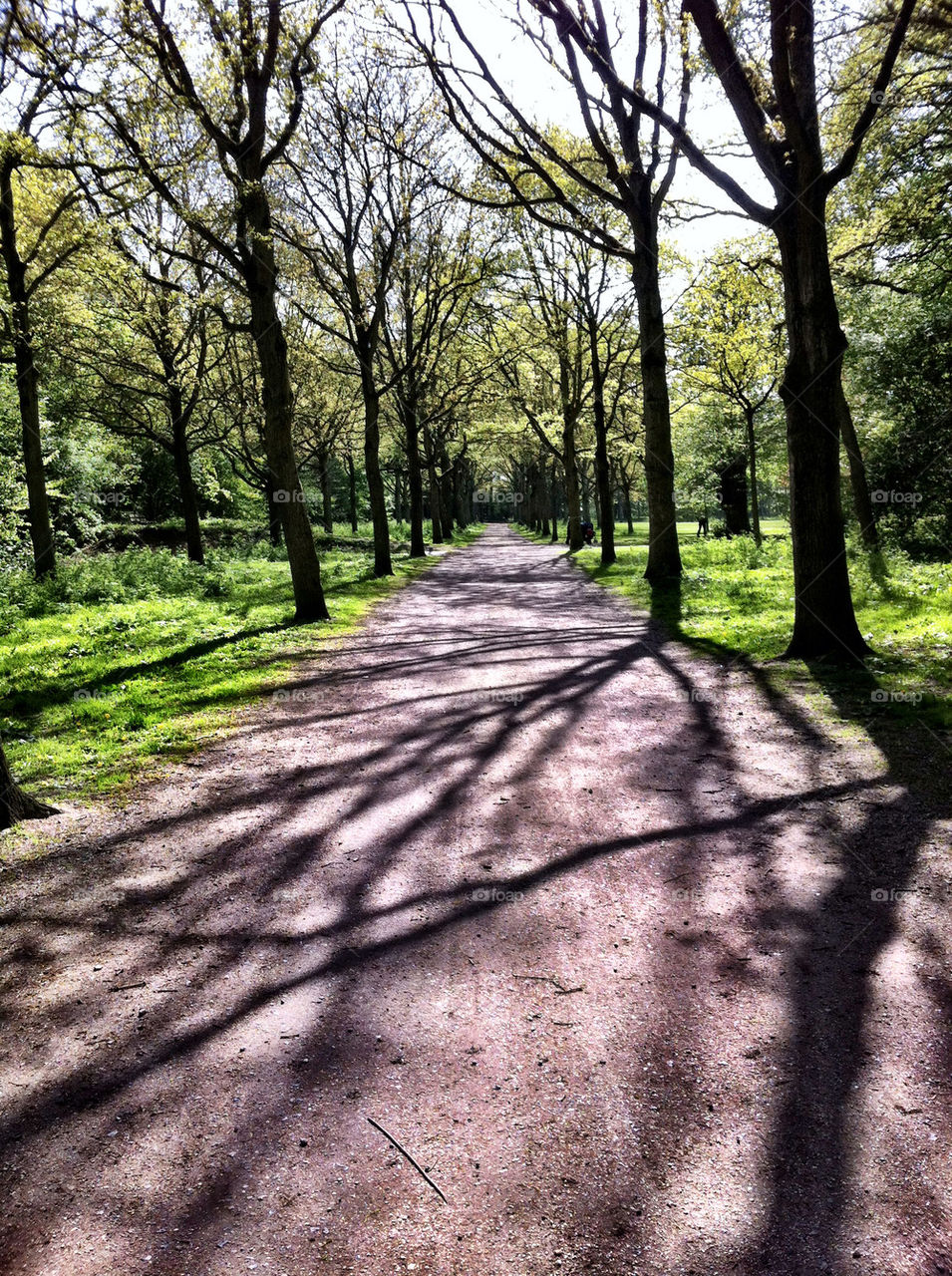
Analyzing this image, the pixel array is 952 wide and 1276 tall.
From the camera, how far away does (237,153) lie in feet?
38.5

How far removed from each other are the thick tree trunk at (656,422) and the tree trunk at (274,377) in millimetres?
7552

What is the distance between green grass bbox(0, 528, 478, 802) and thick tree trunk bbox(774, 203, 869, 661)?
681 cm

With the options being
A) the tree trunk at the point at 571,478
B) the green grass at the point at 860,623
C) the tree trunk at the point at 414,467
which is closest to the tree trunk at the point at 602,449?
the green grass at the point at 860,623

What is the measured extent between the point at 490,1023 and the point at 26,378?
19242 mm

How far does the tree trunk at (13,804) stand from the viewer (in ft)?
16.6

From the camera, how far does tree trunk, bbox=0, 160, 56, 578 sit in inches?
643

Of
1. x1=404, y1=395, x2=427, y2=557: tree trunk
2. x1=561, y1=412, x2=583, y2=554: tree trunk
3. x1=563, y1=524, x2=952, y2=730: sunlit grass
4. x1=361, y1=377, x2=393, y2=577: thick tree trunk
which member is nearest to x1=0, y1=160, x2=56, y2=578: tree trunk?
x1=361, y1=377, x2=393, y2=577: thick tree trunk

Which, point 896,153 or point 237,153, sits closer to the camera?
point 237,153

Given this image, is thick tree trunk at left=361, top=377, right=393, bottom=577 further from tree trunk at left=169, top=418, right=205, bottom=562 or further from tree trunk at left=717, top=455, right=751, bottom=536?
tree trunk at left=717, top=455, right=751, bottom=536

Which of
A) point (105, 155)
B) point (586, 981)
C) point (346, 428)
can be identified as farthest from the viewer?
point (346, 428)

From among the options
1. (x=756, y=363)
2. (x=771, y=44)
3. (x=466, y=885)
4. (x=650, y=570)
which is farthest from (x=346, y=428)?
(x=466, y=885)

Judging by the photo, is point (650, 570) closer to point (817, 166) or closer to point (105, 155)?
point (817, 166)

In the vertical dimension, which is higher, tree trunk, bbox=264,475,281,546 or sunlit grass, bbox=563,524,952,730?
tree trunk, bbox=264,475,281,546

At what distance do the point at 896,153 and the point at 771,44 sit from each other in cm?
695
